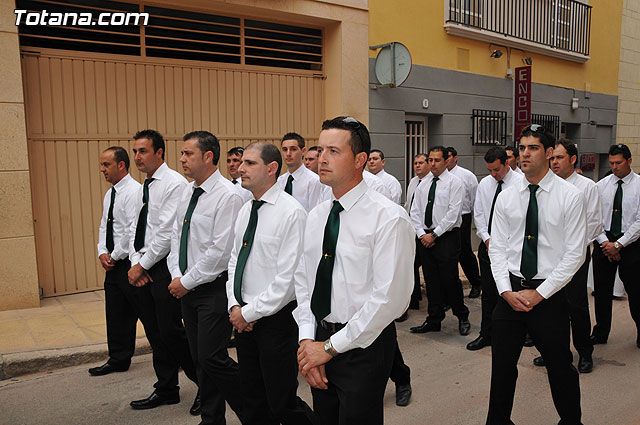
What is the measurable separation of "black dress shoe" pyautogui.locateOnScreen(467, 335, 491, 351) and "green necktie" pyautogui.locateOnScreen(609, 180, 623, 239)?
1865 mm

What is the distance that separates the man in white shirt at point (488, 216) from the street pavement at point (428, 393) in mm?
250

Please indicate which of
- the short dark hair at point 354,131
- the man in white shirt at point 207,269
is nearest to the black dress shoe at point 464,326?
the man in white shirt at point 207,269

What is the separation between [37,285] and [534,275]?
612 cm

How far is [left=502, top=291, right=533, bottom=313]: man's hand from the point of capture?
3.64m

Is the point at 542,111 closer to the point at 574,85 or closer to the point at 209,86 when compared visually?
the point at 574,85

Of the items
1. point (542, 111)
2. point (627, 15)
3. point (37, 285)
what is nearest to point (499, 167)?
point (37, 285)

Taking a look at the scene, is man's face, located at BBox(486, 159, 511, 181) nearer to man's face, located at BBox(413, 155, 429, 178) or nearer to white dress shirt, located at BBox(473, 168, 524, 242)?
white dress shirt, located at BBox(473, 168, 524, 242)

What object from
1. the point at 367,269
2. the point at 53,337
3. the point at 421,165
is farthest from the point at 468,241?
the point at 367,269

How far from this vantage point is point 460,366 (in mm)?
5508

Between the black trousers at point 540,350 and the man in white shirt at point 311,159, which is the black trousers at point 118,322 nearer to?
the man in white shirt at point 311,159

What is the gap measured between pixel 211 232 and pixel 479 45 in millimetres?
9679

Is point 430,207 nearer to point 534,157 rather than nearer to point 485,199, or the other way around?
point 485,199

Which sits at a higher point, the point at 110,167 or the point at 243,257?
the point at 110,167

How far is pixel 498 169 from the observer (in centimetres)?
661
